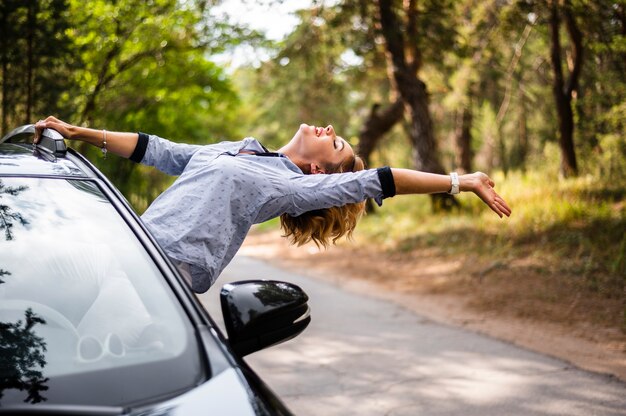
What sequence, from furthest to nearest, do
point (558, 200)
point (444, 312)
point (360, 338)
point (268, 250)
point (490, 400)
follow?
point (268, 250) < point (558, 200) < point (444, 312) < point (360, 338) < point (490, 400)

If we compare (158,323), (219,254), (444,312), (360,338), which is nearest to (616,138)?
(444,312)

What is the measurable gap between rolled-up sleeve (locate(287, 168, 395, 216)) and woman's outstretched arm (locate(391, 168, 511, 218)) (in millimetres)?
55

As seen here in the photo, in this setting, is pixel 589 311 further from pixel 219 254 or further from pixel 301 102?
pixel 301 102

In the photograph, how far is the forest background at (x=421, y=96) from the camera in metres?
8.97

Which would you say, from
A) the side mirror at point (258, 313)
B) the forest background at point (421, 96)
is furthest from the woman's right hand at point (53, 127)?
the forest background at point (421, 96)

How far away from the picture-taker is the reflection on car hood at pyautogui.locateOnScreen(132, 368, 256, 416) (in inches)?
60.8

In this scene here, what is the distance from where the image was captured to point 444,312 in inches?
328

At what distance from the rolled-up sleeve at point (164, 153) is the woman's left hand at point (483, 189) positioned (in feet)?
4.61

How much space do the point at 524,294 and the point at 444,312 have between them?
1228 mm

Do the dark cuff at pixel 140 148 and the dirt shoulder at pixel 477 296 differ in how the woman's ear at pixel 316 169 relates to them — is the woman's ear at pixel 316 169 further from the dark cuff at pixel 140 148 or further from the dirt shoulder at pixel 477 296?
the dirt shoulder at pixel 477 296

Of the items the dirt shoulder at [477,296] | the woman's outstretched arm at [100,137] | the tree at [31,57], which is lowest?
the dirt shoulder at [477,296]

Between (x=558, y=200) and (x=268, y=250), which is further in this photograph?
(x=268, y=250)

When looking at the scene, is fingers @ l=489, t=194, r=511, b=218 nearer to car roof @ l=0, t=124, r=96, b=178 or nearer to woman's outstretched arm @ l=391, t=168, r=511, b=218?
woman's outstretched arm @ l=391, t=168, r=511, b=218

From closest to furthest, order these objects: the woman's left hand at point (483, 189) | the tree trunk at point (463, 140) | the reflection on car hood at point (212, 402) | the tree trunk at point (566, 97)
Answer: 1. the reflection on car hood at point (212, 402)
2. the woman's left hand at point (483, 189)
3. the tree trunk at point (566, 97)
4. the tree trunk at point (463, 140)
